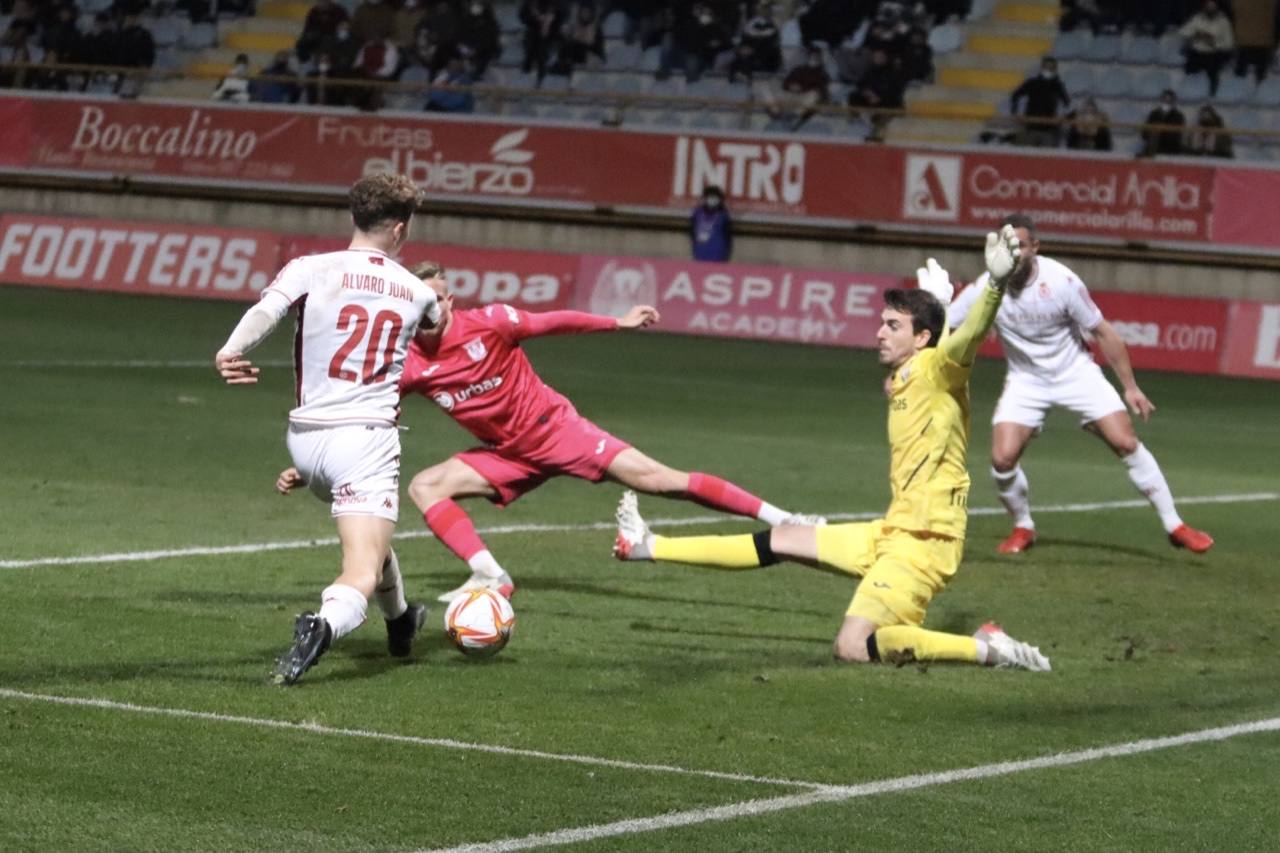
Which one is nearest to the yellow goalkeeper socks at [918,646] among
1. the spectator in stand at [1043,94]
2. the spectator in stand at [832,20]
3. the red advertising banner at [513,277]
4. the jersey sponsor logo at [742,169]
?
the red advertising banner at [513,277]

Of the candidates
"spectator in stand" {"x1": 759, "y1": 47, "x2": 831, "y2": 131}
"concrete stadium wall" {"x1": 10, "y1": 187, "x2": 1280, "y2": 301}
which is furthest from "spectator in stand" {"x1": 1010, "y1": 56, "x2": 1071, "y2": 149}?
"spectator in stand" {"x1": 759, "y1": 47, "x2": 831, "y2": 131}

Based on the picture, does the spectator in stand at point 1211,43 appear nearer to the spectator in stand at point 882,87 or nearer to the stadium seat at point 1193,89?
the stadium seat at point 1193,89

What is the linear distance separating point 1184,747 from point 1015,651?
143cm

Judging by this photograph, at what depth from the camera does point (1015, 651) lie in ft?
30.7

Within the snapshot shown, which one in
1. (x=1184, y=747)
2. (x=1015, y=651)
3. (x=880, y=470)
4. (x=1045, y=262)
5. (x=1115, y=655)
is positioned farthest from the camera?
(x=880, y=470)

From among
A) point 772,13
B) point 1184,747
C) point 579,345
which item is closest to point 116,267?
point 579,345

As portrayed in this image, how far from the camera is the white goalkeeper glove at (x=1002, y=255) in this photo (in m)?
8.39

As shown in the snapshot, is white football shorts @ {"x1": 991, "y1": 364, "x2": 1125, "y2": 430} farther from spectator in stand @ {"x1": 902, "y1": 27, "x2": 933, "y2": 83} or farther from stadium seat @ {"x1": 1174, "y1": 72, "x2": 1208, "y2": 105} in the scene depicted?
stadium seat @ {"x1": 1174, "y1": 72, "x2": 1208, "y2": 105}

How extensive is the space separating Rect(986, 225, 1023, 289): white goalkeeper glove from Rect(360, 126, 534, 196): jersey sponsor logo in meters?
23.3

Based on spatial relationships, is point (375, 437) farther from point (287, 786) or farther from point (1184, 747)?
point (1184, 747)

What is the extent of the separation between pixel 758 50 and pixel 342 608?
24.2 metres

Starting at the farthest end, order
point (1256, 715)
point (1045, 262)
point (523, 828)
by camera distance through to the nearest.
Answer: point (1045, 262) → point (1256, 715) → point (523, 828)

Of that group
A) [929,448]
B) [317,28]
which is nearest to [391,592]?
[929,448]

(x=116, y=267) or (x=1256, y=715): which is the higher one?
(x=1256, y=715)
